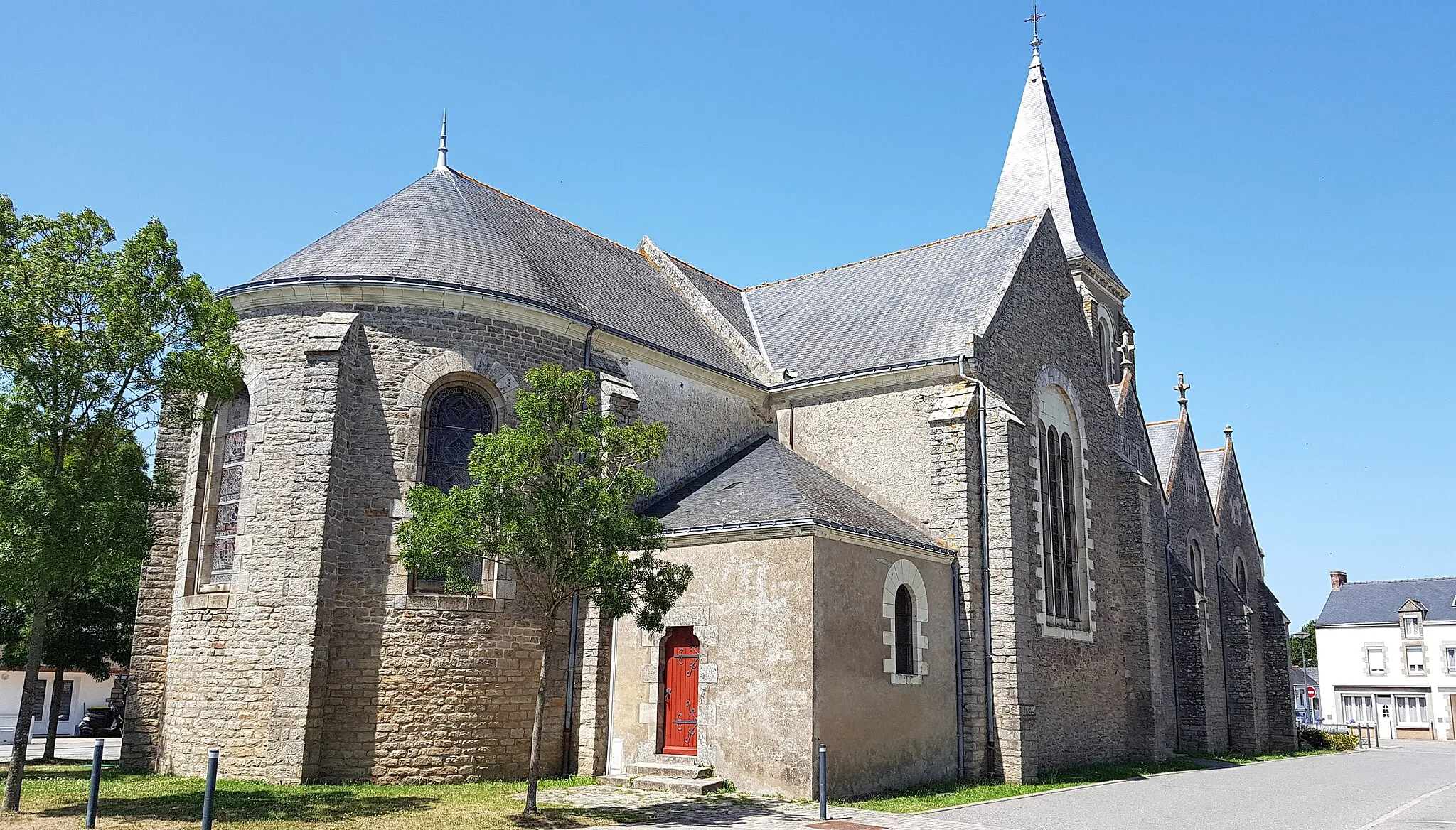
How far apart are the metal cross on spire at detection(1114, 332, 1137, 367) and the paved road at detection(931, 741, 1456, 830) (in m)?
12.7

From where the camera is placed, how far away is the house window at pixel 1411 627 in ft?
167

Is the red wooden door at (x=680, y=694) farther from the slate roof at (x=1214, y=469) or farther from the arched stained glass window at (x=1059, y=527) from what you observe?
the slate roof at (x=1214, y=469)

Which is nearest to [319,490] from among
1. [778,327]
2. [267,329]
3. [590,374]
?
[267,329]

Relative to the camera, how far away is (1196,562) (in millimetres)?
29750

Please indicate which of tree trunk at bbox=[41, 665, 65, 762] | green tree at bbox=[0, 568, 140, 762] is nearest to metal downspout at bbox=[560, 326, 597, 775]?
tree trunk at bbox=[41, 665, 65, 762]

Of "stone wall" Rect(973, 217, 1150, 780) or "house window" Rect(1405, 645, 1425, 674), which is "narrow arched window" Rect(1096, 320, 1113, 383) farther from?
"house window" Rect(1405, 645, 1425, 674)

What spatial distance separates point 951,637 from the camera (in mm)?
17125

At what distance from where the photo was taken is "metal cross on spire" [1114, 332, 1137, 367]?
102 feet

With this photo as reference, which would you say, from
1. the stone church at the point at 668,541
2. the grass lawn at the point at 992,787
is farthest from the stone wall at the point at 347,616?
the grass lawn at the point at 992,787

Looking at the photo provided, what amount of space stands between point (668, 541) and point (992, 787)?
6337 millimetres

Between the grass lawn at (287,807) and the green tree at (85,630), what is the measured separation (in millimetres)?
8441

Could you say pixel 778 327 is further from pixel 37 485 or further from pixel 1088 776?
pixel 37 485

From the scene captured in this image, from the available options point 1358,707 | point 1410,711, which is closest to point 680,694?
point 1410,711

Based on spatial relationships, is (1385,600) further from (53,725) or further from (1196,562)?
(53,725)
